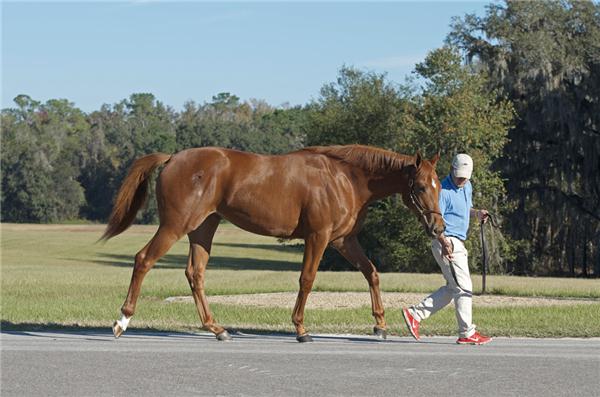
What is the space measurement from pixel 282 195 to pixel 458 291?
6.91ft

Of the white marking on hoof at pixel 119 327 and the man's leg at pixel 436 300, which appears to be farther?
the white marking on hoof at pixel 119 327

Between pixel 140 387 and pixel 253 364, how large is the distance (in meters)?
1.31

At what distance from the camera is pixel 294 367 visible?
27.0ft

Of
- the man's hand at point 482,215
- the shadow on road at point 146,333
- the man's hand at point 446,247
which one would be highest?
the man's hand at point 482,215

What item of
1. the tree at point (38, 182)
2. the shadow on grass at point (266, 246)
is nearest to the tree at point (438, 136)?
the shadow on grass at point (266, 246)

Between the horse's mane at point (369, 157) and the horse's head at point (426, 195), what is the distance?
328mm

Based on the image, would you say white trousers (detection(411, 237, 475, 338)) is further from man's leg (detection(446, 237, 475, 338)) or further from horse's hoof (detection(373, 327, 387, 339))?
horse's hoof (detection(373, 327, 387, 339))

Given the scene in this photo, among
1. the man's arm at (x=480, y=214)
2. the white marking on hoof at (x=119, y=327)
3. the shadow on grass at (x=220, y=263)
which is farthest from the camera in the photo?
Result: the shadow on grass at (x=220, y=263)

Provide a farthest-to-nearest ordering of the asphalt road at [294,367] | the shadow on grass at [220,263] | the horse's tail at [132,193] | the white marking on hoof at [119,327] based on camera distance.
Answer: the shadow on grass at [220,263]
the horse's tail at [132,193]
the white marking on hoof at [119,327]
the asphalt road at [294,367]

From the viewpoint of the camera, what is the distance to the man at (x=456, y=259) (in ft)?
32.1

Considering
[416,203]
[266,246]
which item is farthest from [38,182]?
[416,203]

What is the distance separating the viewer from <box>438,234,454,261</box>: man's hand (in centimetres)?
975

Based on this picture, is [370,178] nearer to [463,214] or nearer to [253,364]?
[463,214]

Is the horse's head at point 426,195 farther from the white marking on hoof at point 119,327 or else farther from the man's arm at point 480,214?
the white marking on hoof at point 119,327
